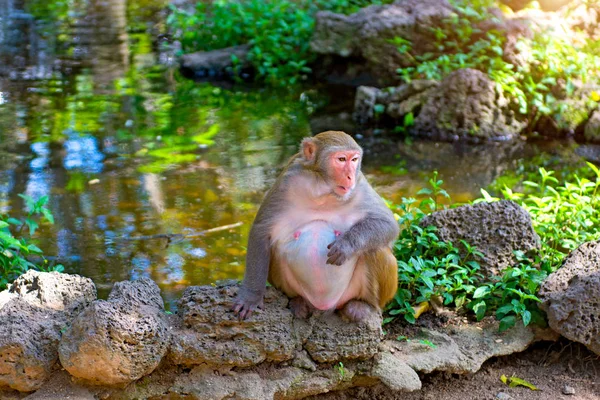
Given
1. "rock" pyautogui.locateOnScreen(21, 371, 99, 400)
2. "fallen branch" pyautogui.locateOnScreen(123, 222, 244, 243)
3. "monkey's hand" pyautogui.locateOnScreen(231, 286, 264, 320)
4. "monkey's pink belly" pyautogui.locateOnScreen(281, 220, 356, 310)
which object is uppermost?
"monkey's pink belly" pyautogui.locateOnScreen(281, 220, 356, 310)

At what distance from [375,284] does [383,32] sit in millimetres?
8083

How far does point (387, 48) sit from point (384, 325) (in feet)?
25.4

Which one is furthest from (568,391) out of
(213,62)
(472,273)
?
(213,62)

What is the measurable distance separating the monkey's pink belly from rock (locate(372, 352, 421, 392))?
1.36ft

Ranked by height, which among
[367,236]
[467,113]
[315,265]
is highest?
[367,236]

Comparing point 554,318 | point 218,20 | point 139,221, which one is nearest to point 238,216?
point 139,221

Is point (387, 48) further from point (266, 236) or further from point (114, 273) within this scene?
point (266, 236)

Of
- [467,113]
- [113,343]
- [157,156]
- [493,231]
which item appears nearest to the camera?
[113,343]

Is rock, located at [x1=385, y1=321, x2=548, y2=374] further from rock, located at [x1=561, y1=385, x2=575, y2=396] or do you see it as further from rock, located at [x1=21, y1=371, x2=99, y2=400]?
rock, located at [x1=21, y1=371, x2=99, y2=400]

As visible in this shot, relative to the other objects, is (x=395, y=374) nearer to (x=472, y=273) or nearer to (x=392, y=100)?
(x=472, y=273)

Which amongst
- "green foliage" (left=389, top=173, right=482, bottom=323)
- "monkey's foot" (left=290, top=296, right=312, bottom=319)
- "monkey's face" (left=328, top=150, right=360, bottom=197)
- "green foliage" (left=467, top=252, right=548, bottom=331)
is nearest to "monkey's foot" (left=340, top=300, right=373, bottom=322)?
"monkey's foot" (left=290, top=296, right=312, bottom=319)

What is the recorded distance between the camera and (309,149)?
3.93 m

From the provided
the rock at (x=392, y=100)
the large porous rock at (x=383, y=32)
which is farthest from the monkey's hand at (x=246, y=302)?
the large porous rock at (x=383, y=32)

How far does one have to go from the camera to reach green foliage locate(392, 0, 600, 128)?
31.8 feet
